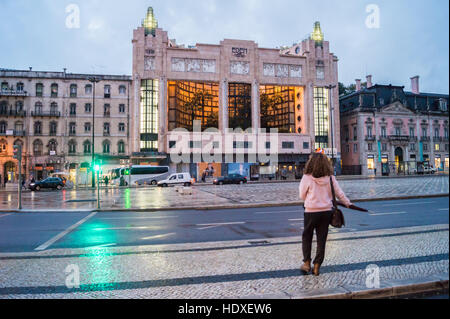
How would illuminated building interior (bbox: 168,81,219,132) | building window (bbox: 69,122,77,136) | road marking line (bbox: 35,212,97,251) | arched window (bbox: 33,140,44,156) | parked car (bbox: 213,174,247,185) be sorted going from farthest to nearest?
illuminated building interior (bbox: 168,81,219,132) < building window (bbox: 69,122,77,136) < arched window (bbox: 33,140,44,156) < parked car (bbox: 213,174,247,185) < road marking line (bbox: 35,212,97,251)

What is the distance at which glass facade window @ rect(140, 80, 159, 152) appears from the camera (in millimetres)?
52625

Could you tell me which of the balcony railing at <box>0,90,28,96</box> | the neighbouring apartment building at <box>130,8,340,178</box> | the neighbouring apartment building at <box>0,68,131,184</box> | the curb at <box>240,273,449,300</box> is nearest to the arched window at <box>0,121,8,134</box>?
the neighbouring apartment building at <box>0,68,131,184</box>

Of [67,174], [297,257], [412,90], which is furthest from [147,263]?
[412,90]

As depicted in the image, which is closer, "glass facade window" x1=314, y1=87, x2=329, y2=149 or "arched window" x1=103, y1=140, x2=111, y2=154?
"arched window" x1=103, y1=140, x2=111, y2=154

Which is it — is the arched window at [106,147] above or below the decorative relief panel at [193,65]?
below

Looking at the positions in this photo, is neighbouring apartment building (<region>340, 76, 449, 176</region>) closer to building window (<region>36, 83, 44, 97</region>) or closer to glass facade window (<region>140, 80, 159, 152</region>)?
glass facade window (<region>140, 80, 159, 152</region>)

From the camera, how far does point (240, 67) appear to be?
190ft

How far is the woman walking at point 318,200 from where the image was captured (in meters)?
4.46

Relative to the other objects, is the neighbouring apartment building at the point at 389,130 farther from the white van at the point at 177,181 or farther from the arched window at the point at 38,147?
the arched window at the point at 38,147

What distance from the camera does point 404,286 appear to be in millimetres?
3789

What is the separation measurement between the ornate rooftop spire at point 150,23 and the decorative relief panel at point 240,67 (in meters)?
15.4

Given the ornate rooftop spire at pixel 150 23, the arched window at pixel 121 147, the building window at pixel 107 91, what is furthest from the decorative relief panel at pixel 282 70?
the arched window at pixel 121 147

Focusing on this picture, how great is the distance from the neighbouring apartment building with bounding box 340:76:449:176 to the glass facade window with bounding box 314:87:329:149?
5.86m

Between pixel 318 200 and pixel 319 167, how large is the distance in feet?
1.59
